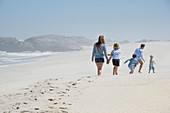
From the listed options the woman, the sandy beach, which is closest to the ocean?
the woman

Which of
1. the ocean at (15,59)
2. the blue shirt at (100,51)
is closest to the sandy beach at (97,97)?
the blue shirt at (100,51)

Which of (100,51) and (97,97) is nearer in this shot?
(97,97)

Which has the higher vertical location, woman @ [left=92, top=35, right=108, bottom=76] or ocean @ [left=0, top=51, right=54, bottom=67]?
woman @ [left=92, top=35, right=108, bottom=76]

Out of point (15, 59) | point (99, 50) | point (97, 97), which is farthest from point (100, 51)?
point (15, 59)

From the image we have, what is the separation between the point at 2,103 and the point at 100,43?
4.61 meters

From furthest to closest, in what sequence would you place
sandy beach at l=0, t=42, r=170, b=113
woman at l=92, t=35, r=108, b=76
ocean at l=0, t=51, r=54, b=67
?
1. ocean at l=0, t=51, r=54, b=67
2. woman at l=92, t=35, r=108, b=76
3. sandy beach at l=0, t=42, r=170, b=113

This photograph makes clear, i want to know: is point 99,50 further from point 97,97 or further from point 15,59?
point 15,59

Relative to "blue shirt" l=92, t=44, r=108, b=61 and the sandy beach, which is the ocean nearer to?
"blue shirt" l=92, t=44, r=108, b=61

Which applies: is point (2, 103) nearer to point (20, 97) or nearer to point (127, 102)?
point (20, 97)

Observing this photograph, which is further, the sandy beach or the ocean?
the ocean

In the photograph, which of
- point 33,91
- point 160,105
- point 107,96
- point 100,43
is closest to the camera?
point 160,105

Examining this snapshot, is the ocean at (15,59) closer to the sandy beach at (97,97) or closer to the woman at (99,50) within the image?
the woman at (99,50)

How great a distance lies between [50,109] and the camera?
647cm

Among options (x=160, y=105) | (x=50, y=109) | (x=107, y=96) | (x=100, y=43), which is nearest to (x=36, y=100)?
(x=50, y=109)
